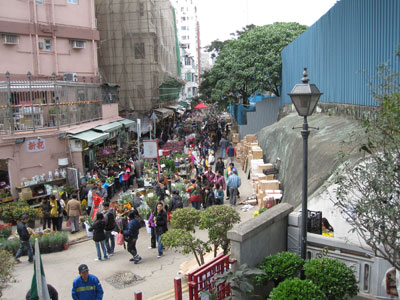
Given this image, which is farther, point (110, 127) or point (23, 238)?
point (110, 127)

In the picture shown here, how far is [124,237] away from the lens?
380 inches

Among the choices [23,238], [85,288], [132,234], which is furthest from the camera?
[23,238]

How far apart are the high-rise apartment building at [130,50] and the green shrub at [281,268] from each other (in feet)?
79.3

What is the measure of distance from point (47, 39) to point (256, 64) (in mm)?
12825

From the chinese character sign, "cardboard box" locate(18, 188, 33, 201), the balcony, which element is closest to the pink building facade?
the balcony

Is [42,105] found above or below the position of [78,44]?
below

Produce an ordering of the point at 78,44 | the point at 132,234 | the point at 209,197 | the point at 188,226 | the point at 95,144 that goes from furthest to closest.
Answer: the point at 78,44 → the point at 95,144 → the point at 209,197 → the point at 132,234 → the point at 188,226

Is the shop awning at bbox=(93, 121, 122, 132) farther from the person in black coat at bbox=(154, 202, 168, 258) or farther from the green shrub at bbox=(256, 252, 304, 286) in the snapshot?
the green shrub at bbox=(256, 252, 304, 286)

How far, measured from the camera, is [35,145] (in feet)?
51.6

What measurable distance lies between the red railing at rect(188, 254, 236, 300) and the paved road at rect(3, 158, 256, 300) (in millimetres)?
1985

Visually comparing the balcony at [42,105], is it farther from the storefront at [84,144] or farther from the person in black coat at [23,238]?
the person in black coat at [23,238]

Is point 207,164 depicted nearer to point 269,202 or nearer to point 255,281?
point 269,202

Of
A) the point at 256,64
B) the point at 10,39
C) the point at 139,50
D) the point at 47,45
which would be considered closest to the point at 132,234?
the point at 10,39

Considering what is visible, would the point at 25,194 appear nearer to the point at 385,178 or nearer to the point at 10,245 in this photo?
the point at 10,245
